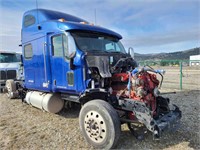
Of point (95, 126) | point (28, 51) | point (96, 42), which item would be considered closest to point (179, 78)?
point (96, 42)

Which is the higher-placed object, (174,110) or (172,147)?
(174,110)

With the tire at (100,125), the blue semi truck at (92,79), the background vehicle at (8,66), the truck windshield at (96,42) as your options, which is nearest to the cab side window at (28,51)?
the blue semi truck at (92,79)

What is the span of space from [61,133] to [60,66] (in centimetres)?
184

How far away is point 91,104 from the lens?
4312 millimetres

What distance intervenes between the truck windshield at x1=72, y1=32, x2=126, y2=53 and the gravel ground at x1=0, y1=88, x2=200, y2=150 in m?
2.23

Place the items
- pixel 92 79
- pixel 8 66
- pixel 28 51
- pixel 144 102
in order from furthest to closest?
1. pixel 8 66
2. pixel 28 51
3. pixel 92 79
4. pixel 144 102

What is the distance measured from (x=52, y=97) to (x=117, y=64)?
2.42m

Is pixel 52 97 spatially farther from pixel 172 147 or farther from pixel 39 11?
pixel 172 147

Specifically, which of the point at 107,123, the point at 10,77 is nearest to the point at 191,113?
the point at 107,123

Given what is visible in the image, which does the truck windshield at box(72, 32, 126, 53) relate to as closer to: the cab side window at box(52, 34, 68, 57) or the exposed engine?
the cab side window at box(52, 34, 68, 57)

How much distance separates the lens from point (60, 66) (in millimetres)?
5578

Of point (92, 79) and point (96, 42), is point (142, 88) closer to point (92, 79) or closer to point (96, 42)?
point (92, 79)

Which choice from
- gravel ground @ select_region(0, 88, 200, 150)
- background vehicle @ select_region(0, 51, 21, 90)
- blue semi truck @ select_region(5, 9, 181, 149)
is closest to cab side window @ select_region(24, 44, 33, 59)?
blue semi truck @ select_region(5, 9, 181, 149)

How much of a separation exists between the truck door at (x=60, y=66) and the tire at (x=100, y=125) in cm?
120
